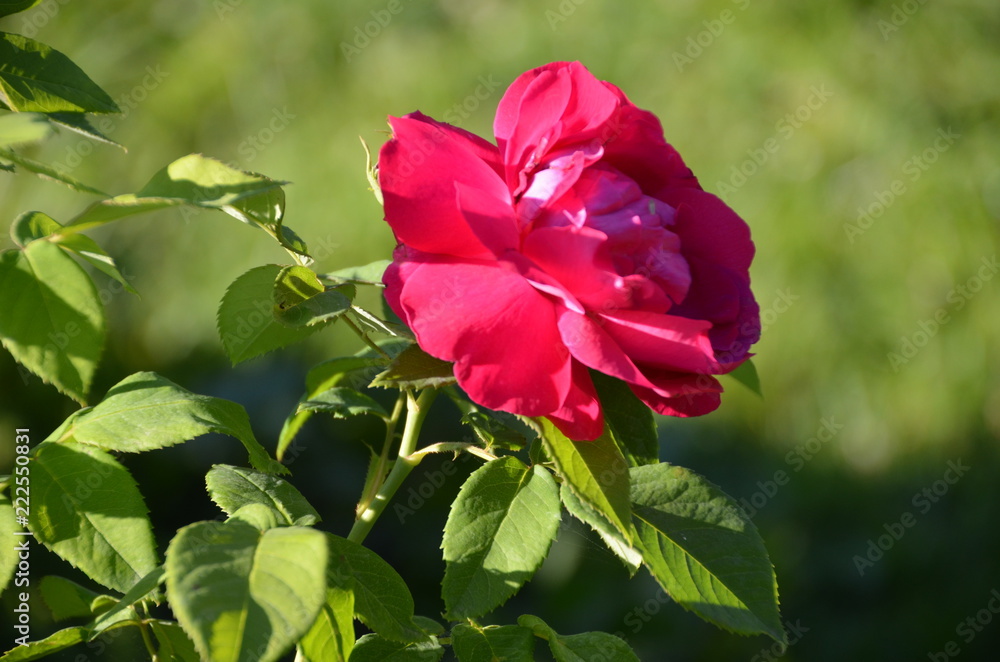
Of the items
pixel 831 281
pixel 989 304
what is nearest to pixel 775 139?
pixel 831 281

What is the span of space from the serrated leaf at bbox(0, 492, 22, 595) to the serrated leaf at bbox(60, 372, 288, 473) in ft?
0.18

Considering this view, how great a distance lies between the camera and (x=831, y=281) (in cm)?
250

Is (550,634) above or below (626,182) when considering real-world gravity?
below

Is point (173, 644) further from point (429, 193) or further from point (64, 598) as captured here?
point (429, 193)

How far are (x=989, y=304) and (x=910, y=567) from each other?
29.8 inches

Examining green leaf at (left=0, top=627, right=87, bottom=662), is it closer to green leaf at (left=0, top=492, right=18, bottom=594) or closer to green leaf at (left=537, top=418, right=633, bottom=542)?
green leaf at (left=0, top=492, right=18, bottom=594)

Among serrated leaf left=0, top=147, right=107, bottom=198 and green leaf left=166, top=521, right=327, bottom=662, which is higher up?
serrated leaf left=0, top=147, right=107, bottom=198

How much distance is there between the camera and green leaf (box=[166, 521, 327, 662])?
36 centimetres

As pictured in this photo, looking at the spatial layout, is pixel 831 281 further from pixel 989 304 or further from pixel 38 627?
pixel 38 627

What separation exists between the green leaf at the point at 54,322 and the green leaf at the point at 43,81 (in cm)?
9

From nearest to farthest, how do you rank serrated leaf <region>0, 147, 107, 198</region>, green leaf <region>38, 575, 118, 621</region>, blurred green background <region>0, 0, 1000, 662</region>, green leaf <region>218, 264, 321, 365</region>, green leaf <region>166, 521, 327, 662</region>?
green leaf <region>166, 521, 327, 662</region> < serrated leaf <region>0, 147, 107, 198</region> < green leaf <region>218, 264, 321, 365</region> < green leaf <region>38, 575, 118, 621</region> < blurred green background <region>0, 0, 1000, 662</region>

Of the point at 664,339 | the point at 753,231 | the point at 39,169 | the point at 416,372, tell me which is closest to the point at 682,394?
the point at 664,339

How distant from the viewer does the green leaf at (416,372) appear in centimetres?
48

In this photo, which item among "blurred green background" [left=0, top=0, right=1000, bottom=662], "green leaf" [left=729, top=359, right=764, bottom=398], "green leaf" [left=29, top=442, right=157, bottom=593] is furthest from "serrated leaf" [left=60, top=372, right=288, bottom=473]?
"blurred green background" [left=0, top=0, right=1000, bottom=662]
